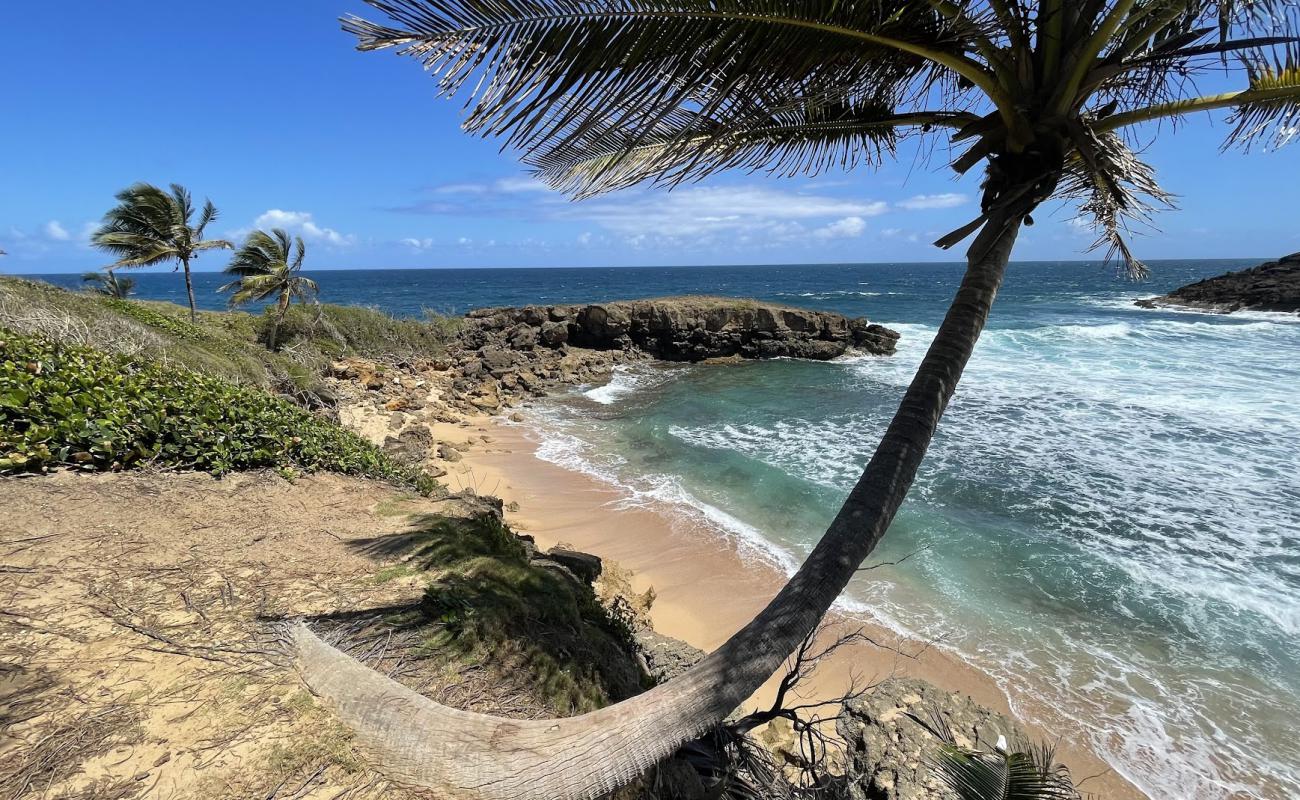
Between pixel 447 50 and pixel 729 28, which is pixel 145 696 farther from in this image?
pixel 729 28

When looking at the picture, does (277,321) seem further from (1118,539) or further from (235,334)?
(1118,539)

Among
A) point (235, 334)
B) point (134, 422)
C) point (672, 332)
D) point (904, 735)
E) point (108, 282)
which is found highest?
point (108, 282)

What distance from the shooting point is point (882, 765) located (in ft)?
12.8

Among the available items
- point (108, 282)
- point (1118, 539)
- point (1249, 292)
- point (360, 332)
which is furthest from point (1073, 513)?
point (1249, 292)

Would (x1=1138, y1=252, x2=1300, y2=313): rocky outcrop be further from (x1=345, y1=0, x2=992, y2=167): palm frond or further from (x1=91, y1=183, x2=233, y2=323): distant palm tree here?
(x1=91, y1=183, x2=233, y2=323): distant palm tree

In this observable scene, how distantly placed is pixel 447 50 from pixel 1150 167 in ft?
12.0

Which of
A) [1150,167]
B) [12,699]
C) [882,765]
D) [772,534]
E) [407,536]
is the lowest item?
[772,534]

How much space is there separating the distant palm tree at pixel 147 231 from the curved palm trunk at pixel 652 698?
21.4m

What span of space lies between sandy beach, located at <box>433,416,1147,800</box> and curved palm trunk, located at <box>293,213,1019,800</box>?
10.7ft

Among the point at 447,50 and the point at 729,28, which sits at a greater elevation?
the point at 729,28

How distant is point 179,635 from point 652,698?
286cm

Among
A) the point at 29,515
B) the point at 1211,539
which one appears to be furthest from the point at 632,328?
the point at 29,515

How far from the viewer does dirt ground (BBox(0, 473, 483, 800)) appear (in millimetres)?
2477

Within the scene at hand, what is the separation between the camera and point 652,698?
2508 millimetres
